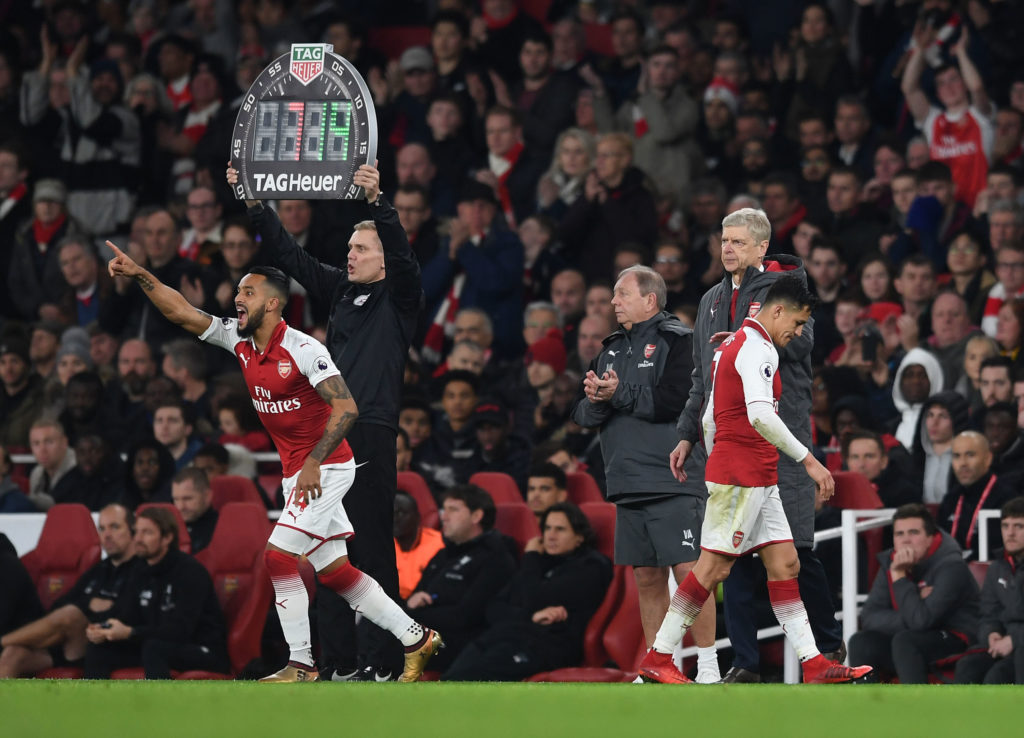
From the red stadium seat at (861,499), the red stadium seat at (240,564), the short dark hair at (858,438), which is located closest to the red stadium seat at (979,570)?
the red stadium seat at (861,499)

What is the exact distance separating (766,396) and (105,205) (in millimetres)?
10039

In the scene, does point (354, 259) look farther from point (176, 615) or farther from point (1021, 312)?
point (1021, 312)

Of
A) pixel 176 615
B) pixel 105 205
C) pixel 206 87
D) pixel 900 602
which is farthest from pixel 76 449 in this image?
pixel 900 602

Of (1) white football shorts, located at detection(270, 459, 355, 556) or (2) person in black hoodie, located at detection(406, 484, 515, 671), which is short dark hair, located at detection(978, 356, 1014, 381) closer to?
(2) person in black hoodie, located at detection(406, 484, 515, 671)

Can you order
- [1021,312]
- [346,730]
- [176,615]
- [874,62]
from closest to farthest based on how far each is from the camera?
[346,730]
[176,615]
[1021,312]
[874,62]

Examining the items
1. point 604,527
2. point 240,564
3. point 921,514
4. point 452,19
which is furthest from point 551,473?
point 452,19

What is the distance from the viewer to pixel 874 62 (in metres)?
14.8

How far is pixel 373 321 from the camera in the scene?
782 centimetres

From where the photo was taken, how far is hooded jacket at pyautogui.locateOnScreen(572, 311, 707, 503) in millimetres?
7602

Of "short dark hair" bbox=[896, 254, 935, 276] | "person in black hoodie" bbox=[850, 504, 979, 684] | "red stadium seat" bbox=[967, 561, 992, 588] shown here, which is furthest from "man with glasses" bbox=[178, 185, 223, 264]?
"red stadium seat" bbox=[967, 561, 992, 588]

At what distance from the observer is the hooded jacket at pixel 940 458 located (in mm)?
10648

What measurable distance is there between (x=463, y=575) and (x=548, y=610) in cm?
67

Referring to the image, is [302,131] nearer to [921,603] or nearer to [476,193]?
[921,603]

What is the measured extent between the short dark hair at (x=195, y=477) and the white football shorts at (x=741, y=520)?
5.04 m
